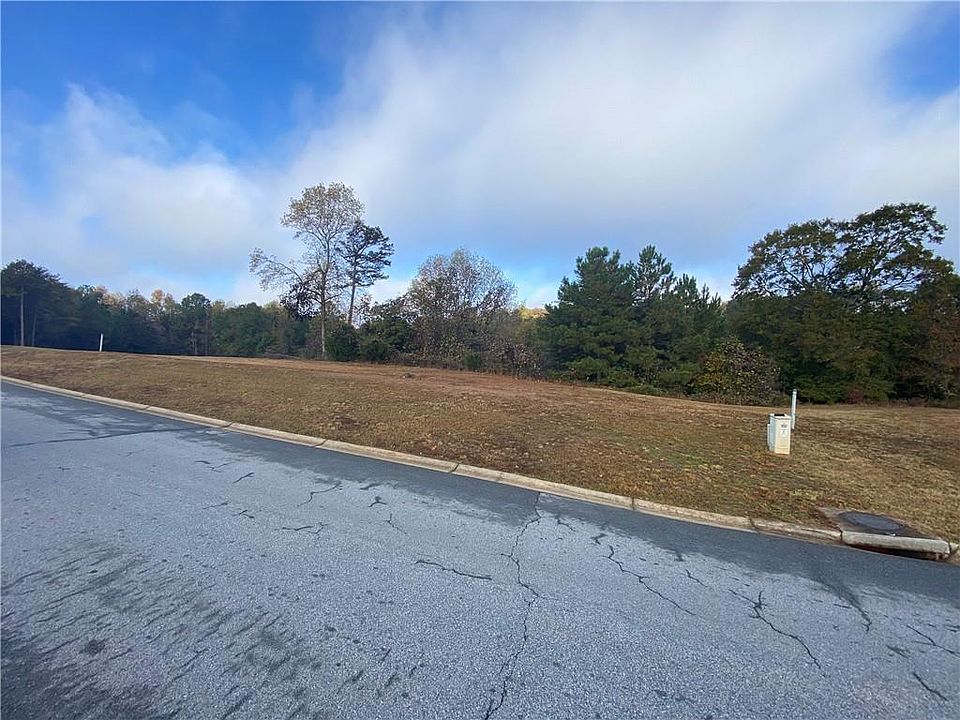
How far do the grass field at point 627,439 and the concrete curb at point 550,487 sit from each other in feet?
0.61

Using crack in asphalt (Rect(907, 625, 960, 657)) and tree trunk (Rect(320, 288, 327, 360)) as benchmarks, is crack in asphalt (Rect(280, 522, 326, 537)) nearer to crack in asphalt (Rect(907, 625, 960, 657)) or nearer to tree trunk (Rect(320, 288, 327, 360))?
crack in asphalt (Rect(907, 625, 960, 657))

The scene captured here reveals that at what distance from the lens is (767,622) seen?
2.34m

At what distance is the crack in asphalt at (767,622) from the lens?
82.4 inches

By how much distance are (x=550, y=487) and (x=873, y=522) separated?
316 centimetres

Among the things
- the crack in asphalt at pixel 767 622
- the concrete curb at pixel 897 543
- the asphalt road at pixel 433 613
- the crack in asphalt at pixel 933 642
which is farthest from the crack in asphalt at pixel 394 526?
the concrete curb at pixel 897 543

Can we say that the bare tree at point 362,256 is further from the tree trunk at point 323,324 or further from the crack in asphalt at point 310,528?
the crack in asphalt at point 310,528

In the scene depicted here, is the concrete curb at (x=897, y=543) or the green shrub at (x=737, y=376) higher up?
the green shrub at (x=737, y=376)

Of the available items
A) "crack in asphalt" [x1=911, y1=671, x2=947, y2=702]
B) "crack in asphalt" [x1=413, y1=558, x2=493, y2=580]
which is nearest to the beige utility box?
"crack in asphalt" [x1=911, y1=671, x2=947, y2=702]

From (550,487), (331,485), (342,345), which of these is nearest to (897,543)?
(550,487)

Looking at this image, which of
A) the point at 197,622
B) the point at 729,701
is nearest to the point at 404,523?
the point at 197,622

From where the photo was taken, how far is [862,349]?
58.4 ft

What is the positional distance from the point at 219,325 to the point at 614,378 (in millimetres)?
48868

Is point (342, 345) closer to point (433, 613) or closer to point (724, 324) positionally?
point (724, 324)

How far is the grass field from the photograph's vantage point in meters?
4.61
